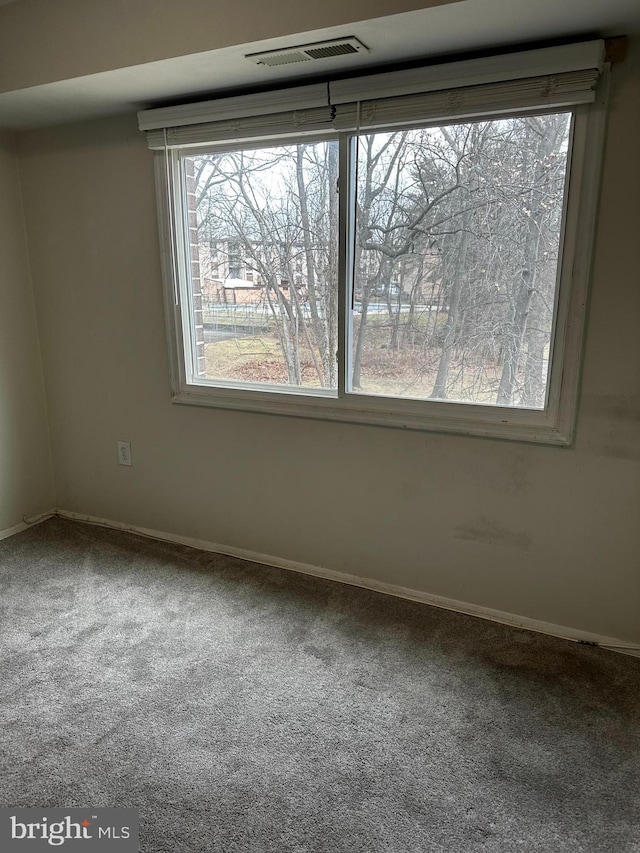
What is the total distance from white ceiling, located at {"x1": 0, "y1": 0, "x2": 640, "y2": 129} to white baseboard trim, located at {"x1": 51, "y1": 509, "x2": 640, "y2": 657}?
78.5 inches

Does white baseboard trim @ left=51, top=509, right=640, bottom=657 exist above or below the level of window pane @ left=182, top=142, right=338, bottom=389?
below

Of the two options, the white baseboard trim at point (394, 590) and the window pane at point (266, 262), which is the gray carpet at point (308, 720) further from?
the window pane at point (266, 262)

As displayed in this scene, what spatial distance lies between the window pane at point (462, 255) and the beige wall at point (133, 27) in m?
0.51

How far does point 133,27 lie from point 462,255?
1.36 metres

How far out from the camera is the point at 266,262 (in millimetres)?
2393

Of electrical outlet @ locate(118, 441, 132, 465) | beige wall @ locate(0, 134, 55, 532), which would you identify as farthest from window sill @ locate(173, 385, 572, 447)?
beige wall @ locate(0, 134, 55, 532)

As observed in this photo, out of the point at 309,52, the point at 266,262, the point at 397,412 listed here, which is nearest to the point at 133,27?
the point at 309,52

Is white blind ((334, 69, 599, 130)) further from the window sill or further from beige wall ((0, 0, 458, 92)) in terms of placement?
the window sill

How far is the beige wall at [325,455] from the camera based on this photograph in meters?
1.91

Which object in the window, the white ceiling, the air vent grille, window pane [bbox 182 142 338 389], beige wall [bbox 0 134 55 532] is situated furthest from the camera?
beige wall [bbox 0 134 55 532]

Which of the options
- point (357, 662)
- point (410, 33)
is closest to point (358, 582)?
point (357, 662)

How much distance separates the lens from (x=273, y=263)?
2381 millimetres

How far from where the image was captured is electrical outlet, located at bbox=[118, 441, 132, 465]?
9.63ft

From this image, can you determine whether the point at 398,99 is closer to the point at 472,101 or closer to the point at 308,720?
the point at 472,101
